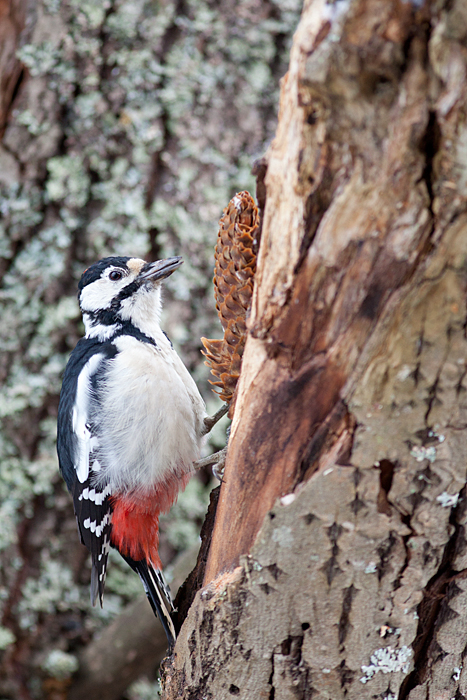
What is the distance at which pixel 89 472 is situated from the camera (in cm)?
212

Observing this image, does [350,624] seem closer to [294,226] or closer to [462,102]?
[294,226]

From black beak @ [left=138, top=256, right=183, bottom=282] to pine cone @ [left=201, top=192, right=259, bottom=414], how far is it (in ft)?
2.75

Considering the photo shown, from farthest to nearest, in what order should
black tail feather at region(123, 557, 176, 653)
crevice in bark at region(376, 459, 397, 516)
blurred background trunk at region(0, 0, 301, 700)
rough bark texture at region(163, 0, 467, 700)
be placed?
blurred background trunk at region(0, 0, 301, 700) < black tail feather at region(123, 557, 176, 653) < crevice in bark at region(376, 459, 397, 516) < rough bark texture at region(163, 0, 467, 700)

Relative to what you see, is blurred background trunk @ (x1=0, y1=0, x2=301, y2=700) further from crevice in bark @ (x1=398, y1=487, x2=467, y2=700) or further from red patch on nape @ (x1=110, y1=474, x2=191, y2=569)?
crevice in bark @ (x1=398, y1=487, x2=467, y2=700)

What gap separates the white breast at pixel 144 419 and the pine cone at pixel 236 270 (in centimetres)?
63

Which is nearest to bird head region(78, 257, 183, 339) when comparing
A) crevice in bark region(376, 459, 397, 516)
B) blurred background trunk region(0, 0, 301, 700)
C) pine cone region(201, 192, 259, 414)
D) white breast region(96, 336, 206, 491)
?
white breast region(96, 336, 206, 491)

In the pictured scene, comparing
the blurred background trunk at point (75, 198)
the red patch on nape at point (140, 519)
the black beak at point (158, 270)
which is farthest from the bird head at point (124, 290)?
the red patch on nape at point (140, 519)

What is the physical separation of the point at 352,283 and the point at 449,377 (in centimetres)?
21

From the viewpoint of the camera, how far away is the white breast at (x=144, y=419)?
2020 mm

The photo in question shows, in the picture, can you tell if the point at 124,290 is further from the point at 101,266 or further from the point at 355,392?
the point at 355,392

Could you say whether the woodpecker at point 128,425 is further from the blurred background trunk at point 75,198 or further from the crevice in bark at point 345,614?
the crevice in bark at point 345,614

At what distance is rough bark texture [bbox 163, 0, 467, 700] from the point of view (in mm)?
786

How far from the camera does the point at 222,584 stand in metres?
1.13

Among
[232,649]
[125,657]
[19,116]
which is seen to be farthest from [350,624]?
[19,116]
